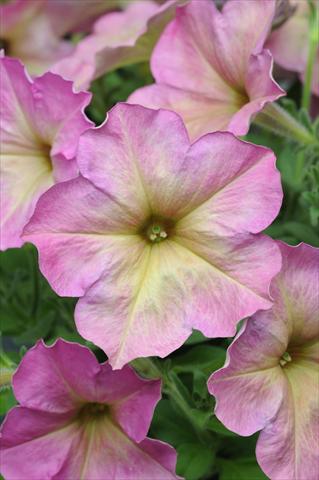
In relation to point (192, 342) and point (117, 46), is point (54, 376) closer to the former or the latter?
point (192, 342)

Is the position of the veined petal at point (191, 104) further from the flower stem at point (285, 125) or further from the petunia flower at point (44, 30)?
the petunia flower at point (44, 30)

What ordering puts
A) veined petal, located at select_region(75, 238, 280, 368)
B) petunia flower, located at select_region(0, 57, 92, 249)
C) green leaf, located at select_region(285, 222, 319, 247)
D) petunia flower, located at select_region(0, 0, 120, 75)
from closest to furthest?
veined petal, located at select_region(75, 238, 280, 368) → petunia flower, located at select_region(0, 57, 92, 249) → green leaf, located at select_region(285, 222, 319, 247) → petunia flower, located at select_region(0, 0, 120, 75)

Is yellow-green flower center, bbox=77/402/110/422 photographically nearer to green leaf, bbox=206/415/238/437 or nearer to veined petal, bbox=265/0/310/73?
green leaf, bbox=206/415/238/437

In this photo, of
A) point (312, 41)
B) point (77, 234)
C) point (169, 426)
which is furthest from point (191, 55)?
point (169, 426)

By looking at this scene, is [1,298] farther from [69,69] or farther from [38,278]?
[69,69]

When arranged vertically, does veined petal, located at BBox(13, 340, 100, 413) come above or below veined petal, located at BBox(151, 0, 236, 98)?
below

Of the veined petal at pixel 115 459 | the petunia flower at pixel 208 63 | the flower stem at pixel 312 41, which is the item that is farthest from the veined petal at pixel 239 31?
the veined petal at pixel 115 459

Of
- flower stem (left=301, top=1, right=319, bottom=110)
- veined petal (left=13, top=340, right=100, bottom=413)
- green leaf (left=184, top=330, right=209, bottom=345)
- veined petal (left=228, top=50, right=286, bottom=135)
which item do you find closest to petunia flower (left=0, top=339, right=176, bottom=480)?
veined petal (left=13, top=340, right=100, bottom=413)

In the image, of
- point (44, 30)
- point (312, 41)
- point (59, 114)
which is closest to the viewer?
point (59, 114)
